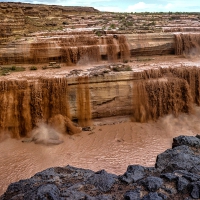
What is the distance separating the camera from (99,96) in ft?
45.5

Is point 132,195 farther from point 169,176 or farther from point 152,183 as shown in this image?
point 169,176

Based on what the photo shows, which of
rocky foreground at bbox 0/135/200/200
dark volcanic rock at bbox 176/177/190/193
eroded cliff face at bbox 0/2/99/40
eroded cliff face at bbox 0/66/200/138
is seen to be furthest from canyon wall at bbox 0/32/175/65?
dark volcanic rock at bbox 176/177/190/193

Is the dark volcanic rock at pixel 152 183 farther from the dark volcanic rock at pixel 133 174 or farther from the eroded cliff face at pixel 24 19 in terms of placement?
the eroded cliff face at pixel 24 19

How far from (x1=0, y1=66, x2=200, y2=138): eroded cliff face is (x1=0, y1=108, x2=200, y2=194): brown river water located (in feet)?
1.96

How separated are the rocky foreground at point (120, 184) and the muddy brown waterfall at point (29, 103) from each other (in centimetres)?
642

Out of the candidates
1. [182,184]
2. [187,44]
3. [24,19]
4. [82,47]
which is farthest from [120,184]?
[24,19]

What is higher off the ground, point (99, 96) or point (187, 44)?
point (187, 44)

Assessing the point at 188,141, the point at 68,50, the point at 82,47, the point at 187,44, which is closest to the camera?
the point at 188,141

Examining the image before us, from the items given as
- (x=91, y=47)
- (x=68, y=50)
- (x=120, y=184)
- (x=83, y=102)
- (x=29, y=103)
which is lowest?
(x=120, y=184)

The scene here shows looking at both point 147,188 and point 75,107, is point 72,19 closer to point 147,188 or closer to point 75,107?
point 75,107

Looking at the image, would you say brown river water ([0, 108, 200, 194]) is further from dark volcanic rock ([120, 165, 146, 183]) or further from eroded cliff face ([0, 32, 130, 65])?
eroded cliff face ([0, 32, 130, 65])

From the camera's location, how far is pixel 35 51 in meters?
16.6

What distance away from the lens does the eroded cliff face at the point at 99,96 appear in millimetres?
13000

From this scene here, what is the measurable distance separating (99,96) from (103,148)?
9.43 ft
